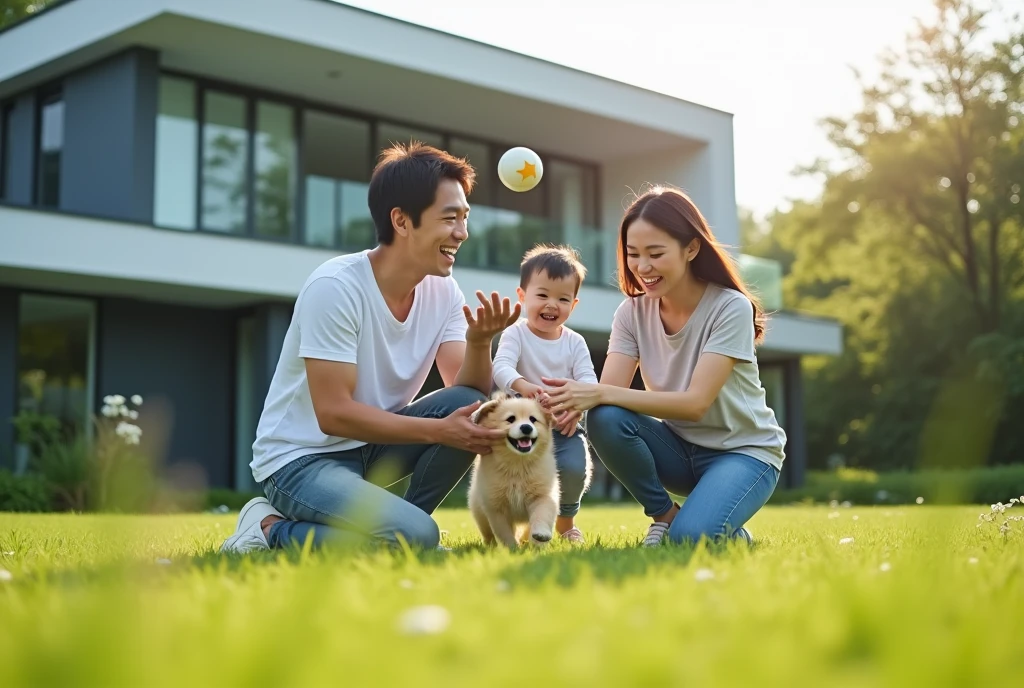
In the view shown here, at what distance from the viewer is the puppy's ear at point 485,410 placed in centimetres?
426

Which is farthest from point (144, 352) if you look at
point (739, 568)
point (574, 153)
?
point (739, 568)

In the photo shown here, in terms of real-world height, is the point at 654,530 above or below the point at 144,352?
below

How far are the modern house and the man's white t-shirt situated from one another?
890 centimetres

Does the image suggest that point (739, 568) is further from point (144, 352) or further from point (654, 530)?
point (144, 352)

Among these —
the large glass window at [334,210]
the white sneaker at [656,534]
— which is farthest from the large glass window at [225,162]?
the white sneaker at [656,534]

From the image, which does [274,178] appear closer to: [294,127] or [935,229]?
[294,127]

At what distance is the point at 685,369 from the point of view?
14.9 feet

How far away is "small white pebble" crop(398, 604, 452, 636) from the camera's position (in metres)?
1.84

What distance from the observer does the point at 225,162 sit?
14805mm

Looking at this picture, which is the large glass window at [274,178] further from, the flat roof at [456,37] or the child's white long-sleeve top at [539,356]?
the child's white long-sleeve top at [539,356]

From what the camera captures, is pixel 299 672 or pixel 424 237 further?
pixel 424 237

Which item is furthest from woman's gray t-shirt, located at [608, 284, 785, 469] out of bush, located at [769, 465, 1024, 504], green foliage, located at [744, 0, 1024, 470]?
green foliage, located at [744, 0, 1024, 470]

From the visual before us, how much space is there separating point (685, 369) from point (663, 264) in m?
0.52

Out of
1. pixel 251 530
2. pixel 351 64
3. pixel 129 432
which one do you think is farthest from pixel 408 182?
pixel 351 64
